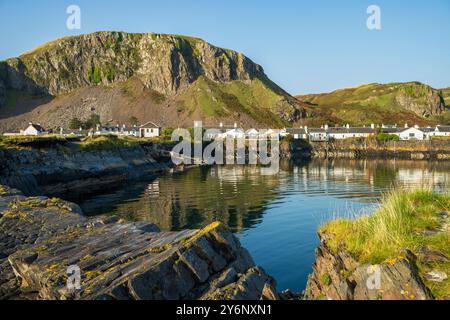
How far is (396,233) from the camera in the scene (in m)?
10.8

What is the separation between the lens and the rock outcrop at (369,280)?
29.2 feet

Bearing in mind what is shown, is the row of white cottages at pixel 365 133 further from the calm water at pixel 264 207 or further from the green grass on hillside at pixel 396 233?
the green grass on hillside at pixel 396 233

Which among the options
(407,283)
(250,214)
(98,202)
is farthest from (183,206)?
(407,283)

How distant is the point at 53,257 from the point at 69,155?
64.1 meters

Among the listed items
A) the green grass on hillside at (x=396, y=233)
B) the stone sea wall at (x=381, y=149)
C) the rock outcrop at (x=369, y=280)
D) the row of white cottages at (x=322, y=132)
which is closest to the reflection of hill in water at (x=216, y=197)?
the green grass on hillside at (x=396, y=233)

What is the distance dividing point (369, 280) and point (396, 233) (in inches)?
83.8

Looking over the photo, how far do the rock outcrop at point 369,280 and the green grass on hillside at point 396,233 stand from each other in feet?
0.78

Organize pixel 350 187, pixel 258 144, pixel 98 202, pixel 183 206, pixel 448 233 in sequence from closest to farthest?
1. pixel 448 233
2. pixel 183 206
3. pixel 98 202
4. pixel 350 187
5. pixel 258 144

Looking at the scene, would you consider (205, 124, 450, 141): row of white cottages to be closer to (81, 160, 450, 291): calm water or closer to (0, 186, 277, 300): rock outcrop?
(81, 160, 450, 291): calm water

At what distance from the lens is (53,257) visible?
16703 mm

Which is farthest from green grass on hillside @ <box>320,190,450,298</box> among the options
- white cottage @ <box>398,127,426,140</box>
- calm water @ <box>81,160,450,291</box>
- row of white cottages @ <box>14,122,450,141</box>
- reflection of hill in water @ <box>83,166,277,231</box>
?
white cottage @ <box>398,127,426,140</box>

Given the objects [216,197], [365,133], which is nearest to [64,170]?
[216,197]
